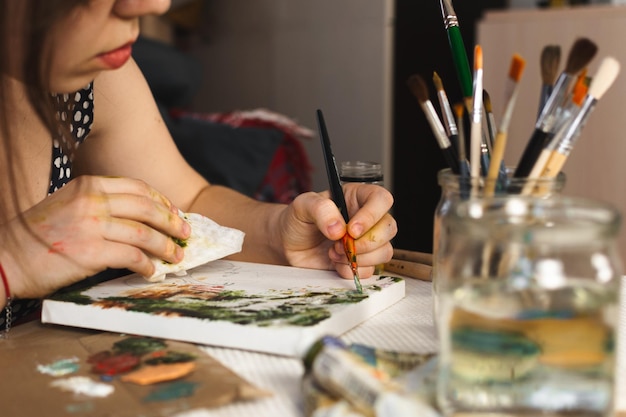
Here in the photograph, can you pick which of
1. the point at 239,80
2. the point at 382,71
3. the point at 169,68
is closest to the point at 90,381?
the point at 169,68

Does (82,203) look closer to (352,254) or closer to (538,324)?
(352,254)

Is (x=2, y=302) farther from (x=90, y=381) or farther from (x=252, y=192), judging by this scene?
(x=252, y=192)

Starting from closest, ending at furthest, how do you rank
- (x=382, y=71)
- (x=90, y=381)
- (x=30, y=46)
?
(x=90, y=381)
(x=30, y=46)
(x=382, y=71)

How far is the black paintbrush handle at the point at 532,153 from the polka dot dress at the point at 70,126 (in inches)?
19.6

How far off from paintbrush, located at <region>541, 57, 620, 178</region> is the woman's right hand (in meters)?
0.35

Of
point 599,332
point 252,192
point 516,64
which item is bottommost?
point 252,192

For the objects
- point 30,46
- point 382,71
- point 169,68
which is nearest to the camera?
point 30,46

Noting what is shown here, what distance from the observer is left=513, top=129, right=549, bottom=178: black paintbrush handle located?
1.81 ft

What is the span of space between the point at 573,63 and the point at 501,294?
19 cm

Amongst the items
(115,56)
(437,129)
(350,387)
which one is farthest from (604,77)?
(115,56)

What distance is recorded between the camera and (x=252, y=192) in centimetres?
185

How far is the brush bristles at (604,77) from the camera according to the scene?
0.53 m

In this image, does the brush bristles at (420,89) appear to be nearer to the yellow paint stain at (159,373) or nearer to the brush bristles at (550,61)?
the brush bristles at (550,61)

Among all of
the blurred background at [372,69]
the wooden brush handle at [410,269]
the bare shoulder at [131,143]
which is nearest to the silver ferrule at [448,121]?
the wooden brush handle at [410,269]
